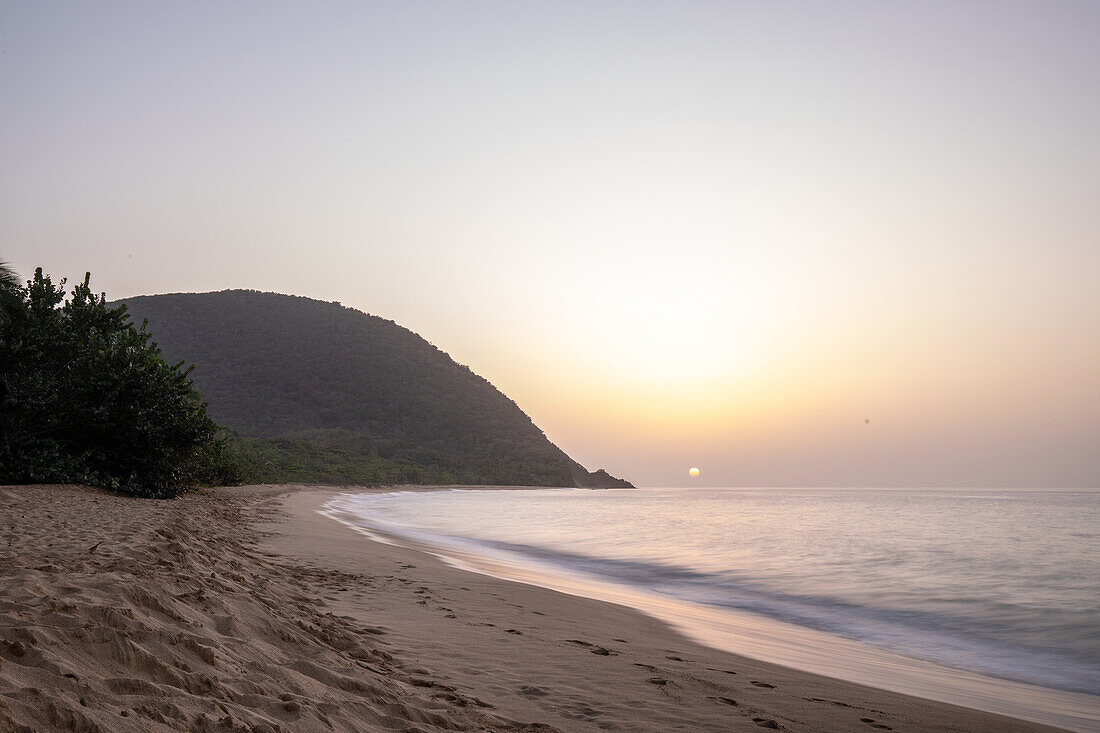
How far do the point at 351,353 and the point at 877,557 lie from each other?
109 meters

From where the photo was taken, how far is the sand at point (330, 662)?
10.4 feet

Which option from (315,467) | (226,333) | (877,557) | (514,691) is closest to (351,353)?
(226,333)

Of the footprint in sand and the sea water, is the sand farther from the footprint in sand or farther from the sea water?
the sea water

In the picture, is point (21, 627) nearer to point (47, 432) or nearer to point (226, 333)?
point (47, 432)

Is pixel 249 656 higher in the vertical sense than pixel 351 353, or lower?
lower

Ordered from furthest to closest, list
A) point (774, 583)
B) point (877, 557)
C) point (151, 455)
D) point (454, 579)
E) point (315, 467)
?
point (315, 467) < point (151, 455) < point (877, 557) < point (774, 583) < point (454, 579)

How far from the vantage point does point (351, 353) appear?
11669 centimetres

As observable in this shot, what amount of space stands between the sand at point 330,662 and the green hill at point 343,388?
81.5 m

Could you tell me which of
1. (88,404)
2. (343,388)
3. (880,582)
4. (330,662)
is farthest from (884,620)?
(343,388)

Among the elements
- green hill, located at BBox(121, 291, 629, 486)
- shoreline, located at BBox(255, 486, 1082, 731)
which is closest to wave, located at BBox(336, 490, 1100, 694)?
shoreline, located at BBox(255, 486, 1082, 731)

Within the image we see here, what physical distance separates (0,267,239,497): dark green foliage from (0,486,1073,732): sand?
13.1 m

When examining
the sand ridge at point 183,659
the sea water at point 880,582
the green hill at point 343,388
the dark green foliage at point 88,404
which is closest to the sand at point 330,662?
the sand ridge at point 183,659

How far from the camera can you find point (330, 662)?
4500mm

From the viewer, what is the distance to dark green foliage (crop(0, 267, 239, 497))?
19.0 m
